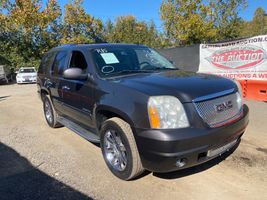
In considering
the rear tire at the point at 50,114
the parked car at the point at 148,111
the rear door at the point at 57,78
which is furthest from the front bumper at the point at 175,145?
the rear tire at the point at 50,114

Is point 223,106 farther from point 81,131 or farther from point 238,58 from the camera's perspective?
point 238,58

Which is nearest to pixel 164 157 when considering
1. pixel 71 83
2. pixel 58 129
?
pixel 71 83

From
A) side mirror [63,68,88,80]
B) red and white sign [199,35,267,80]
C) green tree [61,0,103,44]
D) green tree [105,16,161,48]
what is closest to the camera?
side mirror [63,68,88,80]

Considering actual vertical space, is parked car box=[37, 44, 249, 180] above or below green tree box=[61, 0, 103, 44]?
below

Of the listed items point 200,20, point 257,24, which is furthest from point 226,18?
point 257,24

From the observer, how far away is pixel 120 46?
493 cm

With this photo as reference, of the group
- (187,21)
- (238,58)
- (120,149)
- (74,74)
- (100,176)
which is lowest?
(100,176)

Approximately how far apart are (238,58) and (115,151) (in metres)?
7.18

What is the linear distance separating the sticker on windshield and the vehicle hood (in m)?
0.58

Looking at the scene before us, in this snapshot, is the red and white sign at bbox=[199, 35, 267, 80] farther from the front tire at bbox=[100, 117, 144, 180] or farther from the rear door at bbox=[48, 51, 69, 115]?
the front tire at bbox=[100, 117, 144, 180]

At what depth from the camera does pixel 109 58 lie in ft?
14.6

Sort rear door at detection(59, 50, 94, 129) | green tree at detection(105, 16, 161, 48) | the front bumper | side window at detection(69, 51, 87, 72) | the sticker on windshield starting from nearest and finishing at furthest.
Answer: the front bumper, rear door at detection(59, 50, 94, 129), the sticker on windshield, side window at detection(69, 51, 87, 72), green tree at detection(105, 16, 161, 48)

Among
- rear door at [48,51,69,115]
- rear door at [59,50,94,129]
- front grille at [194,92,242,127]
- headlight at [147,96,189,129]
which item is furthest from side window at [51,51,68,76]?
front grille at [194,92,242,127]

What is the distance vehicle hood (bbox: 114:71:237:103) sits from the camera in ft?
10.5
